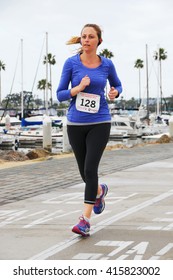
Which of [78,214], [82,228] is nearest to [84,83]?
[82,228]

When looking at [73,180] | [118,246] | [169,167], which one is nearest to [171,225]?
[118,246]

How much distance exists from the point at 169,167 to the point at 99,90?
25.0ft

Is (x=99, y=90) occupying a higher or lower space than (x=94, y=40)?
lower

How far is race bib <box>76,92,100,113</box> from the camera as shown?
656 centimetres

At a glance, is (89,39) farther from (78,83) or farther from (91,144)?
(91,144)

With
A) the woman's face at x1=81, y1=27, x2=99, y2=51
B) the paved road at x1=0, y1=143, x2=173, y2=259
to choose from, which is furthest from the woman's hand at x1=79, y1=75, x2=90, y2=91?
the paved road at x1=0, y1=143, x2=173, y2=259

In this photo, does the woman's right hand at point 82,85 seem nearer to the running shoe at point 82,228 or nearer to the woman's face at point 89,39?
the woman's face at point 89,39

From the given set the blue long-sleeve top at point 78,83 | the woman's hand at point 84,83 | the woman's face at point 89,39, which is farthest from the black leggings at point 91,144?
the woman's face at point 89,39

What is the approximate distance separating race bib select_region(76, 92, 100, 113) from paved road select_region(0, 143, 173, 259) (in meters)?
1.25

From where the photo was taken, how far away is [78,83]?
6637 millimetres

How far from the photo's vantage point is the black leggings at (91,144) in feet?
21.9

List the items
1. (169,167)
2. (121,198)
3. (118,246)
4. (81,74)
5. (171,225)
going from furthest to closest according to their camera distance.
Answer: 1. (169,167)
2. (121,198)
3. (171,225)
4. (81,74)
5. (118,246)
